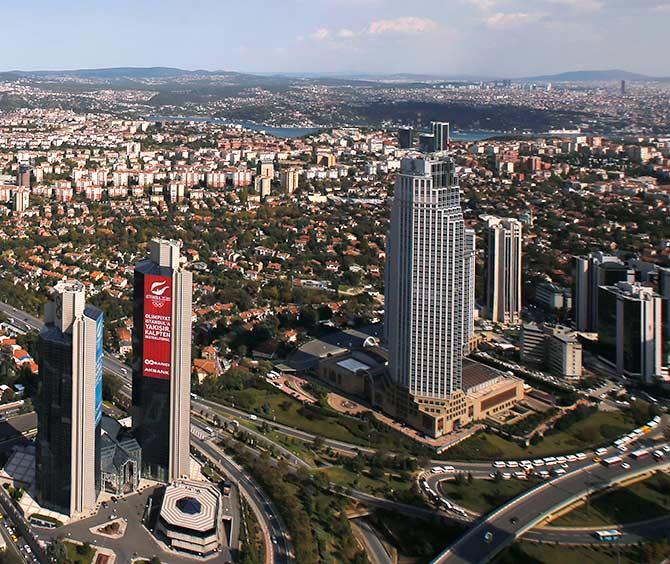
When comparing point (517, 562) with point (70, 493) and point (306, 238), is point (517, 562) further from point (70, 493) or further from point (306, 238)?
point (306, 238)

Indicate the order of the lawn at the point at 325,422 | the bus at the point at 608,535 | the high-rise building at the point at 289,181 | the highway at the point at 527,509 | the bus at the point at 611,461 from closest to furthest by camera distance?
1. the highway at the point at 527,509
2. the bus at the point at 608,535
3. the bus at the point at 611,461
4. the lawn at the point at 325,422
5. the high-rise building at the point at 289,181

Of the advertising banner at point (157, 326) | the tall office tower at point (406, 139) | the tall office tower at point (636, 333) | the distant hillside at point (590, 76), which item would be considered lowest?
the tall office tower at point (636, 333)

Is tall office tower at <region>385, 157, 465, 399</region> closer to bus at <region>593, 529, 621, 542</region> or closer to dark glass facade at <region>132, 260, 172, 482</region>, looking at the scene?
bus at <region>593, 529, 621, 542</region>

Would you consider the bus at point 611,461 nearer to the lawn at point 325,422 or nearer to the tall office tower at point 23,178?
the lawn at point 325,422

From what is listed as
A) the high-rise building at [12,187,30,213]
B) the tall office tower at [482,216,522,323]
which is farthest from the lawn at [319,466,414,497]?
the high-rise building at [12,187,30,213]

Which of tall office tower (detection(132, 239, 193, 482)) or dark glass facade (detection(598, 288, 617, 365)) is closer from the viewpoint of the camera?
tall office tower (detection(132, 239, 193, 482))

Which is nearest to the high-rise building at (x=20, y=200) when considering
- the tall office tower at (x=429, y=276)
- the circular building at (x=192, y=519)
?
the tall office tower at (x=429, y=276)
